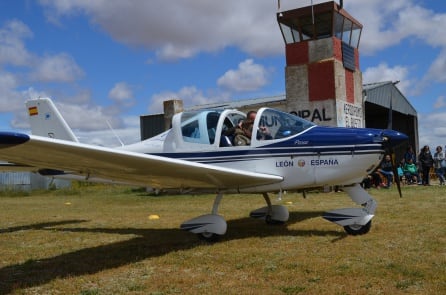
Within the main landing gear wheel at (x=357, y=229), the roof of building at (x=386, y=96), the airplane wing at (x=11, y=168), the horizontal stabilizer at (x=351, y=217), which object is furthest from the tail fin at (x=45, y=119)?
the roof of building at (x=386, y=96)

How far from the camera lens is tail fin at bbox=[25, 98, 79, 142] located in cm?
977

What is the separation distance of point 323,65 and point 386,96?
33.8 feet

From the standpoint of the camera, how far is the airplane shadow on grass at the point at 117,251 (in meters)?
5.02

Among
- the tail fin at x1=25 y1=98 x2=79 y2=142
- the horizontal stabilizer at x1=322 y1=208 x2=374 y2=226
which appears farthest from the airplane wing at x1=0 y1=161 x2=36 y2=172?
the horizontal stabilizer at x1=322 y1=208 x2=374 y2=226

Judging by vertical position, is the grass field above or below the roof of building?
below

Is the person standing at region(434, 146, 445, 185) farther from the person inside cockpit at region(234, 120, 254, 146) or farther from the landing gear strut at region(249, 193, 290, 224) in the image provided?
the person inside cockpit at region(234, 120, 254, 146)

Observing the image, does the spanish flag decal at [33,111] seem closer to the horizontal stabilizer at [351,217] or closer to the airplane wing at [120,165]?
the airplane wing at [120,165]

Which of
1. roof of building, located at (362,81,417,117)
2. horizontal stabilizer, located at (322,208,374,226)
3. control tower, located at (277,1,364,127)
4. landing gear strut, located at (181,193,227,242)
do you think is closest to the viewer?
horizontal stabilizer, located at (322,208,374,226)

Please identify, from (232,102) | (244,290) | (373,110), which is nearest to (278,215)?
(244,290)

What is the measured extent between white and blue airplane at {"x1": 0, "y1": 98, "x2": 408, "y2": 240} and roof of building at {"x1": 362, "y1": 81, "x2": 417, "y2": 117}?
1548 centimetres

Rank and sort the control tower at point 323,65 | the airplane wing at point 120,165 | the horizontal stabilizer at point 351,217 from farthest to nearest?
the control tower at point 323,65, the horizontal stabilizer at point 351,217, the airplane wing at point 120,165

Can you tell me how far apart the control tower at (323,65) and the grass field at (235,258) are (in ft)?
28.0

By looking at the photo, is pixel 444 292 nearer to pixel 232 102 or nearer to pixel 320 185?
pixel 320 185

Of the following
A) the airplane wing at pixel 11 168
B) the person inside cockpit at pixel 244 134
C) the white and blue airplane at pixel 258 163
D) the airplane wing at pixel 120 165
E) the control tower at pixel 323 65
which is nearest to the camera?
the airplane wing at pixel 120 165
